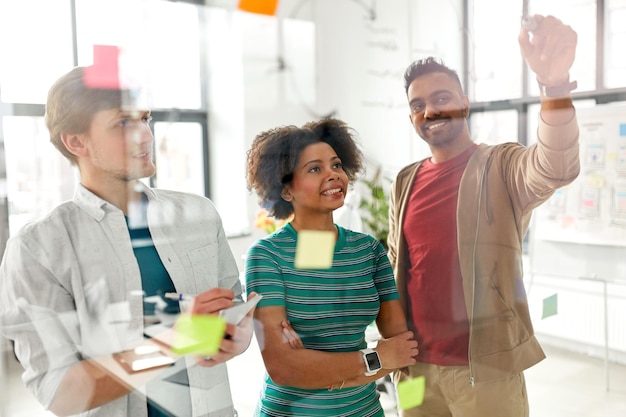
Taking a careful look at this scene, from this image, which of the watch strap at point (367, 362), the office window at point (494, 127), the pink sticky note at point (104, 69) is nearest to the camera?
the pink sticky note at point (104, 69)

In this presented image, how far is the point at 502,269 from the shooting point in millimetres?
831

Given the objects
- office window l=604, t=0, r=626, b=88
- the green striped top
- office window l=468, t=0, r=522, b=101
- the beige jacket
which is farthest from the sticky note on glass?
office window l=604, t=0, r=626, b=88

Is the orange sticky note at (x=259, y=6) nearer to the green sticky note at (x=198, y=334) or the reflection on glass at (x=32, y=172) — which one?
the reflection on glass at (x=32, y=172)

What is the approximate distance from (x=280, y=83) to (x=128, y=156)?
9.0 inches

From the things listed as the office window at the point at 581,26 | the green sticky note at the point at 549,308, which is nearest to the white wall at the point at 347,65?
the office window at the point at 581,26

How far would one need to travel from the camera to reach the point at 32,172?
0.62 meters

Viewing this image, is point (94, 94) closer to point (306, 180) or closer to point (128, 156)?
point (128, 156)

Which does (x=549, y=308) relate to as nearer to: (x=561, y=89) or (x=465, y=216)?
(x=465, y=216)

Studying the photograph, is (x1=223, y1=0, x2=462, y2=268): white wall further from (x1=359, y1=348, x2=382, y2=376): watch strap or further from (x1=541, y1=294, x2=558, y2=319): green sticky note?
(x1=541, y1=294, x2=558, y2=319): green sticky note

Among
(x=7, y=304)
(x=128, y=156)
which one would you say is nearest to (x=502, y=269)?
(x=128, y=156)

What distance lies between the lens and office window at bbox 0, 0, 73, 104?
61 centimetres

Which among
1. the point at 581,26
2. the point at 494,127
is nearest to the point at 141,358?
the point at 494,127

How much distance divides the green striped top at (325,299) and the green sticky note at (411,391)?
0.06 m

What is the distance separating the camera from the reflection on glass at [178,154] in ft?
2.08
